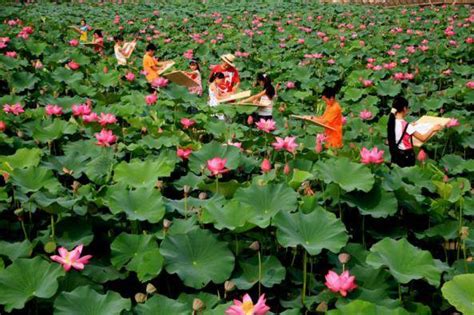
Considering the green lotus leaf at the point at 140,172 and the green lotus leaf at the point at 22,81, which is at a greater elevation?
the green lotus leaf at the point at 140,172

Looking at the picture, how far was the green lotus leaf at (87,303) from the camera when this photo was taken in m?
1.68

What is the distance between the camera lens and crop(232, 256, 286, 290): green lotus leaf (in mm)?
1951

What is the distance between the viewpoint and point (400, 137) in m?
3.71

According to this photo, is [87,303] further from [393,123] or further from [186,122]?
[393,123]

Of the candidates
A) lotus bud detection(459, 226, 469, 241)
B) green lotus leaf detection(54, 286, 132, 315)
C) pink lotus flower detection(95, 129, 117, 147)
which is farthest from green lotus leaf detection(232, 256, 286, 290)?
pink lotus flower detection(95, 129, 117, 147)

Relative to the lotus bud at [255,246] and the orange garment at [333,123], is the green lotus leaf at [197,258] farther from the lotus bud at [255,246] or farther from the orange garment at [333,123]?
the orange garment at [333,123]

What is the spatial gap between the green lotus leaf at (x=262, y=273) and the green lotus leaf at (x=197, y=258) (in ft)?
0.22

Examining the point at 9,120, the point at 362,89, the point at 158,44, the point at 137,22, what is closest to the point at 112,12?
the point at 137,22

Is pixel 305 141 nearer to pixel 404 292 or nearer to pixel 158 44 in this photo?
pixel 404 292

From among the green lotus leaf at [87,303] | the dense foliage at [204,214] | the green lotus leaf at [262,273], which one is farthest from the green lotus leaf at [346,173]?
the green lotus leaf at [87,303]

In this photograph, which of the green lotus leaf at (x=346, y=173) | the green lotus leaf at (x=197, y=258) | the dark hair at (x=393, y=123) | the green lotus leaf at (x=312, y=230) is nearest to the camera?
the green lotus leaf at (x=197, y=258)

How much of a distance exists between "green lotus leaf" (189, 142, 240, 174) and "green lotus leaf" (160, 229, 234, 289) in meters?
0.89

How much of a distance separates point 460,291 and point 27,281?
1360mm

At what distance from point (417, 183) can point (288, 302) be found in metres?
1.15
